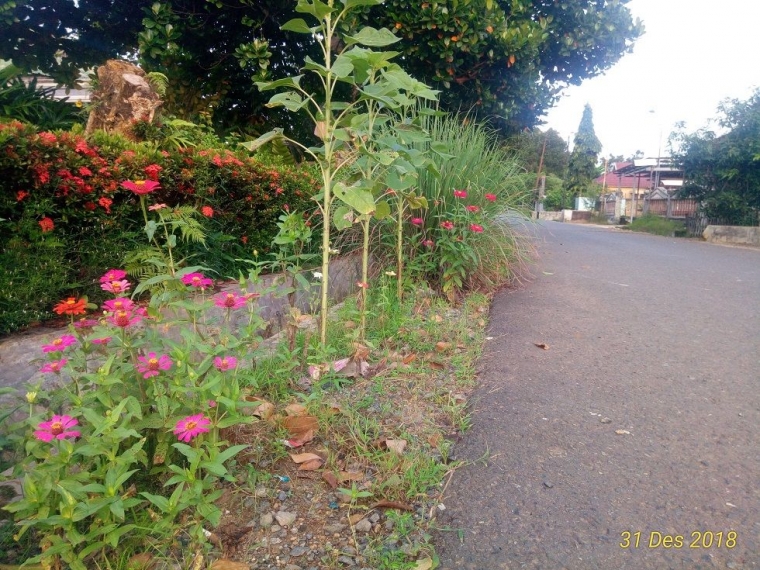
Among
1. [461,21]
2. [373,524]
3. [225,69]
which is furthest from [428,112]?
[225,69]

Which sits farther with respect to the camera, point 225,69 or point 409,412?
point 225,69

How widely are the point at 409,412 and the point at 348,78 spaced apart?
5.36 feet

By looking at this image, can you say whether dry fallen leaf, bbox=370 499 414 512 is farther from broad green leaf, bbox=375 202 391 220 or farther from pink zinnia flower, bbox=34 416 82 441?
broad green leaf, bbox=375 202 391 220

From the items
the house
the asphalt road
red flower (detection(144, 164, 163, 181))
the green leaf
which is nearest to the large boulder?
red flower (detection(144, 164, 163, 181))

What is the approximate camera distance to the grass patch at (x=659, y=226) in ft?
59.4

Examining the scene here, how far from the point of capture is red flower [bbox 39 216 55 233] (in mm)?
2701

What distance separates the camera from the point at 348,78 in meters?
2.66

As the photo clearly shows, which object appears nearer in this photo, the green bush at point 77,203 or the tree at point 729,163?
the green bush at point 77,203

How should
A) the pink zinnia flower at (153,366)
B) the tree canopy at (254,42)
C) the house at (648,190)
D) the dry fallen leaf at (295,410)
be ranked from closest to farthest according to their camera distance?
the pink zinnia flower at (153,366), the dry fallen leaf at (295,410), the tree canopy at (254,42), the house at (648,190)

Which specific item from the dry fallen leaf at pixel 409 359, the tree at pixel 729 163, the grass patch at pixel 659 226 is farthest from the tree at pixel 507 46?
the grass patch at pixel 659 226

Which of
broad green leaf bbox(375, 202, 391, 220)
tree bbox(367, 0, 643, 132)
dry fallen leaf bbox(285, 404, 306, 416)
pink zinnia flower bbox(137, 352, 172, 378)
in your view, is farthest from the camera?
tree bbox(367, 0, 643, 132)

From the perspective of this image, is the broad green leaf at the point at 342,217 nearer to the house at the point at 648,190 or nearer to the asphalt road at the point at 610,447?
the asphalt road at the point at 610,447

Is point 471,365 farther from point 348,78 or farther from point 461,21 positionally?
point 461,21

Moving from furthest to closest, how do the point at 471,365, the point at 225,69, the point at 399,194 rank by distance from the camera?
1. the point at 225,69
2. the point at 399,194
3. the point at 471,365
